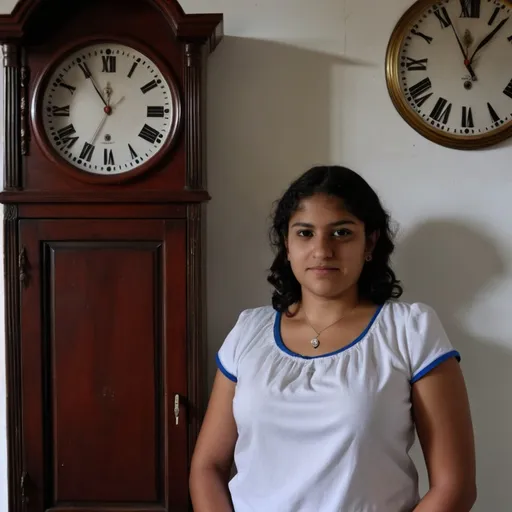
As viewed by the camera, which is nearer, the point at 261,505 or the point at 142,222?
the point at 261,505

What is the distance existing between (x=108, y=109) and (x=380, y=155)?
0.72m

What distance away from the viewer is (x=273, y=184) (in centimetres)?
167

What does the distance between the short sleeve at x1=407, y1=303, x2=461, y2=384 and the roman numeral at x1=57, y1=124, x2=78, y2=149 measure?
0.92 m

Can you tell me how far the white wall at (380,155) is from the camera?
165 centimetres

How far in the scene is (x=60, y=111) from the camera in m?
1.52

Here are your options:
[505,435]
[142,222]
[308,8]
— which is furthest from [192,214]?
[505,435]

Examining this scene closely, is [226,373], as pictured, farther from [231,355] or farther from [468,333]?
[468,333]

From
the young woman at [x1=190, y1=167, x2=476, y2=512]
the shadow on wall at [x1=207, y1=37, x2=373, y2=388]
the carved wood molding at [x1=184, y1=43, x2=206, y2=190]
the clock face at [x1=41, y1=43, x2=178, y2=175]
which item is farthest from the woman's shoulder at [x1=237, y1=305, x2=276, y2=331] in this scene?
the clock face at [x1=41, y1=43, x2=178, y2=175]

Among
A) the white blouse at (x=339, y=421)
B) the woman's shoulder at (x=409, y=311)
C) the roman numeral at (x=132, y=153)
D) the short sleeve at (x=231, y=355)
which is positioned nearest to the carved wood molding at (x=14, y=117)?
the roman numeral at (x=132, y=153)

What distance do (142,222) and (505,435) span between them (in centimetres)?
112

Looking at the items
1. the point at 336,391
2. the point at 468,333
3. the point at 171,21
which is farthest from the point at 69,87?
the point at 468,333

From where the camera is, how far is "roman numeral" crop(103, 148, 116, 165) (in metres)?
1.52

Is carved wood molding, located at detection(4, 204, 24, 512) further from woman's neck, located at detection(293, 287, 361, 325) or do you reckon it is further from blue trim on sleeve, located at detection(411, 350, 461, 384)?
blue trim on sleeve, located at detection(411, 350, 461, 384)

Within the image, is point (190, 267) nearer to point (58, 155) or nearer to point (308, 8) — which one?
point (58, 155)
